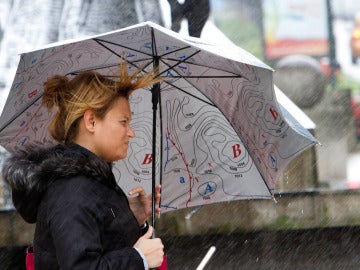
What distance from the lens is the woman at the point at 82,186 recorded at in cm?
221

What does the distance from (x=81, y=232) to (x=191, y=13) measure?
511cm

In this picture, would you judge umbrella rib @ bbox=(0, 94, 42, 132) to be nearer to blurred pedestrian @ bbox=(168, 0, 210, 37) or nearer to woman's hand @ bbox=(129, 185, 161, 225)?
woman's hand @ bbox=(129, 185, 161, 225)

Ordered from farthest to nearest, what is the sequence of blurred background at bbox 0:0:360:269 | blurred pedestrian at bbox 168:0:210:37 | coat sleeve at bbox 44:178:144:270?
blurred pedestrian at bbox 168:0:210:37 → blurred background at bbox 0:0:360:269 → coat sleeve at bbox 44:178:144:270

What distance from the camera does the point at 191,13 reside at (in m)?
7.09

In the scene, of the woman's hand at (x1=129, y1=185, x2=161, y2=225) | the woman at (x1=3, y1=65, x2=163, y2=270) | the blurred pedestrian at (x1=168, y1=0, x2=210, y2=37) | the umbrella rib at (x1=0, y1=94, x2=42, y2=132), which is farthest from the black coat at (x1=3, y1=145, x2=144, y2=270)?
the blurred pedestrian at (x1=168, y1=0, x2=210, y2=37)

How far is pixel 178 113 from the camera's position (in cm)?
352

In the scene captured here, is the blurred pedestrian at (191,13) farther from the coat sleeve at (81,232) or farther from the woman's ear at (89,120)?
the coat sleeve at (81,232)

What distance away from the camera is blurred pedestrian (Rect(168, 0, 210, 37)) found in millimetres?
7047

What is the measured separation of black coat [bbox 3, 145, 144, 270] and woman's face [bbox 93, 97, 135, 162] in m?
0.08

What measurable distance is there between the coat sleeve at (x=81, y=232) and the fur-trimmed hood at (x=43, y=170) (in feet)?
0.16

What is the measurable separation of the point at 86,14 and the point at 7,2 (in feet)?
2.35

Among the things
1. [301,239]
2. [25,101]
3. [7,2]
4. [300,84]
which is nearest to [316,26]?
[300,84]

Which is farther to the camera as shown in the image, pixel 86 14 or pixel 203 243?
pixel 86 14

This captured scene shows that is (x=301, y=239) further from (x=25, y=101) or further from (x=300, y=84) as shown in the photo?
(x=25, y=101)
